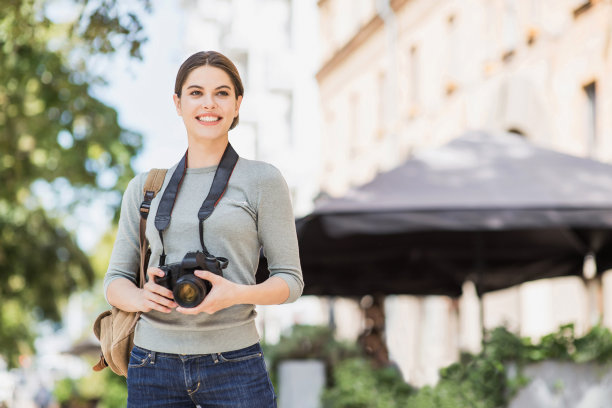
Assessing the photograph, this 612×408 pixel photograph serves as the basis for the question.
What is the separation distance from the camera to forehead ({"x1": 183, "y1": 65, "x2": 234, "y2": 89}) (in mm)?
2887

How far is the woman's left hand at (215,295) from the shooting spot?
2564 mm

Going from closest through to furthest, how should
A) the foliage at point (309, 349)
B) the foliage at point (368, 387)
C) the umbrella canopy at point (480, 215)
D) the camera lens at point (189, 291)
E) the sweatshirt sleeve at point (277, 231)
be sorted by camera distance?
the camera lens at point (189, 291) < the sweatshirt sleeve at point (277, 231) < the umbrella canopy at point (480, 215) < the foliage at point (368, 387) < the foliage at point (309, 349)

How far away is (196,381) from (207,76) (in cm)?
87

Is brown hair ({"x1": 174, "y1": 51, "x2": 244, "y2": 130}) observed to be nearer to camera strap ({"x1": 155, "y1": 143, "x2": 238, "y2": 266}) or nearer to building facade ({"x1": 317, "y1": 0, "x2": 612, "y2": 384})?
camera strap ({"x1": 155, "y1": 143, "x2": 238, "y2": 266})

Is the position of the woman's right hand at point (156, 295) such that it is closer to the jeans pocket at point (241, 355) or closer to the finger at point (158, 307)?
the finger at point (158, 307)

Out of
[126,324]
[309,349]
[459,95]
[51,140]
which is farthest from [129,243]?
[459,95]

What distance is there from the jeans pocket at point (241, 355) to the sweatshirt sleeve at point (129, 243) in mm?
400

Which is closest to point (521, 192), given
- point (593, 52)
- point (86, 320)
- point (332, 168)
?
point (593, 52)

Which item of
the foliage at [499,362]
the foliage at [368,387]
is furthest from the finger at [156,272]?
the foliage at [368,387]

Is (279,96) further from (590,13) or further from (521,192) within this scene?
(521,192)

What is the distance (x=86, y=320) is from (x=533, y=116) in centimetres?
6264

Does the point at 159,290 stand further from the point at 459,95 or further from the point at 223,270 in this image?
the point at 459,95

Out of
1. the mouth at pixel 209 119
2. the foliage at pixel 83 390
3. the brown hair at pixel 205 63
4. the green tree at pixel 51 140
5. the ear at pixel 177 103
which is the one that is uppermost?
the green tree at pixel 51 140

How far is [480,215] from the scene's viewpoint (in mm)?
6781
